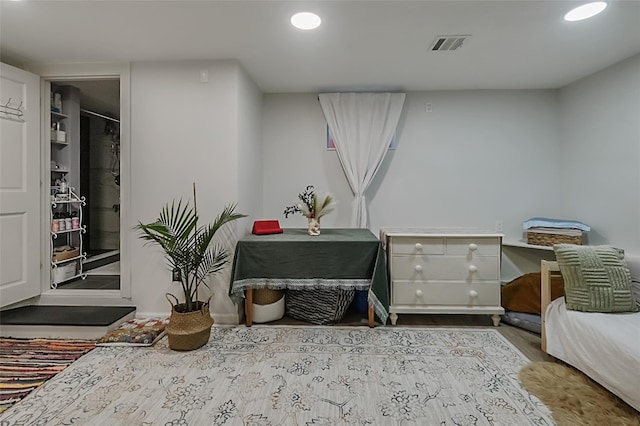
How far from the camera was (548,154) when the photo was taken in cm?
354

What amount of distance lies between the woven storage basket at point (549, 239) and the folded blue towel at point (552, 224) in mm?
85

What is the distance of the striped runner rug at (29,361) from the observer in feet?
6.24

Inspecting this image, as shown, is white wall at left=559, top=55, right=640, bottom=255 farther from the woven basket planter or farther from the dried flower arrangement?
the woven basket planter

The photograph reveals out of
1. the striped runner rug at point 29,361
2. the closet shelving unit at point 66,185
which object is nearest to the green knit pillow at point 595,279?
the striped runner rug at point 29,361

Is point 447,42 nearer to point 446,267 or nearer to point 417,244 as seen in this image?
point 417,244

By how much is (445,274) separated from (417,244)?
0.37 meters

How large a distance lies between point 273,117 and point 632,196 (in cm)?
345

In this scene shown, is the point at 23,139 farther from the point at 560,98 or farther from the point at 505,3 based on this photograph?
the point at 560,98

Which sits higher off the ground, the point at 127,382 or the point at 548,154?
the point at 548,154

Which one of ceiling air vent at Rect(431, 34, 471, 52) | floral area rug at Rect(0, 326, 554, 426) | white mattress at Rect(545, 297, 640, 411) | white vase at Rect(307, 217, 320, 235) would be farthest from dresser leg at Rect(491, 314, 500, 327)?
ceiling air vent at Rect(431, 34, 471, 52)

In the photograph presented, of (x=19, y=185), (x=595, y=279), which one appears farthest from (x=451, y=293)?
(x=19, y=185)

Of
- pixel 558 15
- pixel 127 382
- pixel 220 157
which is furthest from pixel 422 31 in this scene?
pixel 127 382

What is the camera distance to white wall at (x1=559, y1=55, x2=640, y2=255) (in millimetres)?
2721

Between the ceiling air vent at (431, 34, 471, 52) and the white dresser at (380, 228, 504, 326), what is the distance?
1.52 m
